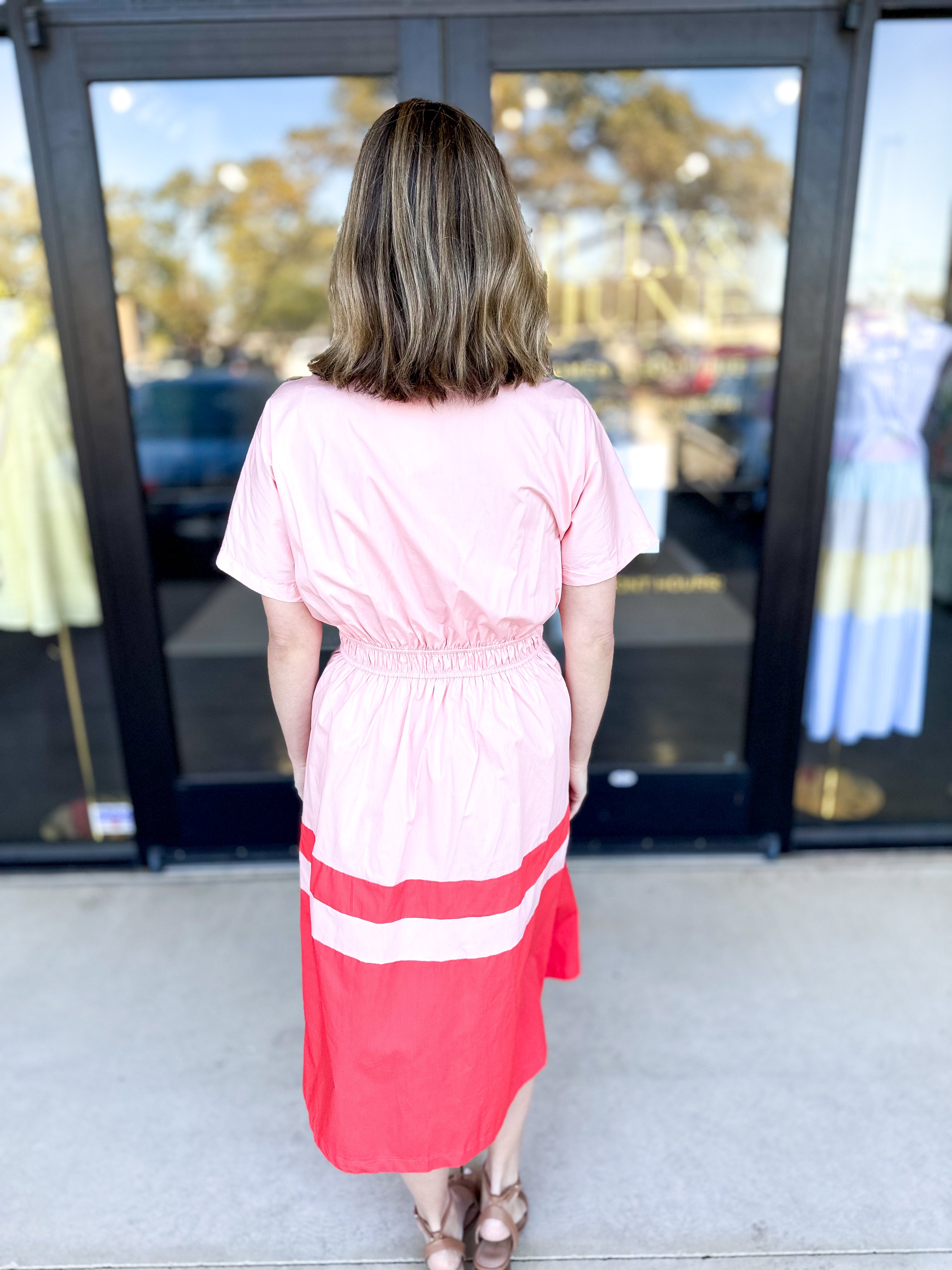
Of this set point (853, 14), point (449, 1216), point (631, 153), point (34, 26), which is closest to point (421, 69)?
point (34, 26)

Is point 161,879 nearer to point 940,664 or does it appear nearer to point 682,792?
point 682,792

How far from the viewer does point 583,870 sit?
2.60 m

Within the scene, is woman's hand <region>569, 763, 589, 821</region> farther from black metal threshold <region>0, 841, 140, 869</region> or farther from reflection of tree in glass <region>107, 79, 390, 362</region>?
reflection of tree in glass <region>107, 79, 390, 362</region>

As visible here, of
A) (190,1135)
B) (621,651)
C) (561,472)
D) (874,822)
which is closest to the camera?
(561,472)

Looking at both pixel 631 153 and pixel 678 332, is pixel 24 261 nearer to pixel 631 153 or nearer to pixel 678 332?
pixel 678 332

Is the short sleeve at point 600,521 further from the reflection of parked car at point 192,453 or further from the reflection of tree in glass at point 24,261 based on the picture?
the reflection of tree in glass at point 24,261

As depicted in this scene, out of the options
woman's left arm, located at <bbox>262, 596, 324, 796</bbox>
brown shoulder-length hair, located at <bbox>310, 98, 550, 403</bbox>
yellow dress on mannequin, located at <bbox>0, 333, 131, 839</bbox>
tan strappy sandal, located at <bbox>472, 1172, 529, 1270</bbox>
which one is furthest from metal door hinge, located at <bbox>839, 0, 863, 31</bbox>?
tan strappy sandal, located at <bbox>472, 1172, 529, 1270</bbox>

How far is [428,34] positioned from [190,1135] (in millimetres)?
2400

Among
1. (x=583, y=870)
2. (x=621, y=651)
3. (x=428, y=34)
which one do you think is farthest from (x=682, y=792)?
(x=428, y=34)

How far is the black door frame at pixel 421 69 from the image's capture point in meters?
2.04

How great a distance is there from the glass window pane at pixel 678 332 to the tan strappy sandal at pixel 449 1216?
1313mm

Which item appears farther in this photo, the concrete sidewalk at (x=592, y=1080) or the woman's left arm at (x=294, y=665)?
the concrete sidewalk at (x=592, y=1080)

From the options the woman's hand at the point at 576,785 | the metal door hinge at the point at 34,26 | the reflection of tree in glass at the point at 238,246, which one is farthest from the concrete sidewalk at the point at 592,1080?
the reflection of tree in glass at the point at 238,246

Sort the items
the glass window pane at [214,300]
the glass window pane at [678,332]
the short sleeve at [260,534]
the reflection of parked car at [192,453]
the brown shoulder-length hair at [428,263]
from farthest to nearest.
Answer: the reflection of parked car at [192,453] → the glass window pane at [214,300] → the glass window pane at [678,332] → the short sleeve at [260,534] → the brown shoulder-length hair at [428,263]
